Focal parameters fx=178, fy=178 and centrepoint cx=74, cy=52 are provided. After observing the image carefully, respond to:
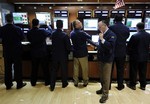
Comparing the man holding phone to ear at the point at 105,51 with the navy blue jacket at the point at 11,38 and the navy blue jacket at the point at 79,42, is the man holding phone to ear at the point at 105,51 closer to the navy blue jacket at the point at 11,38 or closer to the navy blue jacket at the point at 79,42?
the navy blue jacket at the point at 79,42

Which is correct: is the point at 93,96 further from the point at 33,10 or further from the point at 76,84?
the point at 33,10

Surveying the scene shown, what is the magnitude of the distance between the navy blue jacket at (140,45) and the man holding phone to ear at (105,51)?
926 mm

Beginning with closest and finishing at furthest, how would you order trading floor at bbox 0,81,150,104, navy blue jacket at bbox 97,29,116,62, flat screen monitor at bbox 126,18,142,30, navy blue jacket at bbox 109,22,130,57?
navy blue jacket at bbox 97,29,116,62, trading floor at bbox 0,81,150,104, navy blue jacket at bbox 109,22,130,57, flat screen monitor at bbox 126,18,142,30

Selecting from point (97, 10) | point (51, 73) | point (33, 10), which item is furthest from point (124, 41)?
point (33, 10)

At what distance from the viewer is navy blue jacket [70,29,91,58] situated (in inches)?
152

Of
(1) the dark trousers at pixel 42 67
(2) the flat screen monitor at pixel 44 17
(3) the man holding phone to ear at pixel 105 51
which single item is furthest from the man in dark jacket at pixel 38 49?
(3) the man holding phone to ear at pixel 105 51

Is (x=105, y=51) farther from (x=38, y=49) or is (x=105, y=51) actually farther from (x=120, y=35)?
(x=38, y=49)

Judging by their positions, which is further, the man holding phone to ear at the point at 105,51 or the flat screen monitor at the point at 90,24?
the flat screen monitor at the point at 90,24

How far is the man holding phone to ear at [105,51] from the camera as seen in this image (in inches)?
121

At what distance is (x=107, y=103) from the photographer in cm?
333

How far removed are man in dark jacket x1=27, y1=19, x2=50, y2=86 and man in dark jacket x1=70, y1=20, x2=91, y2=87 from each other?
654mm

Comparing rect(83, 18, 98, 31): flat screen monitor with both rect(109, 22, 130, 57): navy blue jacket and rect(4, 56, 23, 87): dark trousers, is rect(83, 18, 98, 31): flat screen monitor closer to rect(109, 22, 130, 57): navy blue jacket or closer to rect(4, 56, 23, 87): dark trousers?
rect(109, 22, 130, 57): navy blue jacket

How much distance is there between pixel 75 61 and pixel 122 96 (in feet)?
4.19

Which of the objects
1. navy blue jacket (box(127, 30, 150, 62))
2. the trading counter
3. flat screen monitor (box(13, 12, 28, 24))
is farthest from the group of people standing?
flat screen monitor (box(13, 12, 28, 24))
